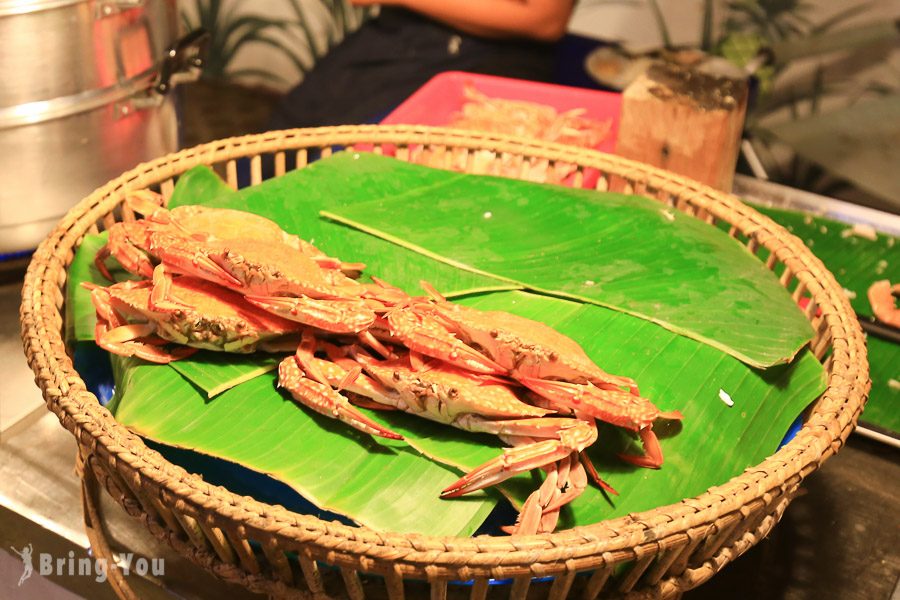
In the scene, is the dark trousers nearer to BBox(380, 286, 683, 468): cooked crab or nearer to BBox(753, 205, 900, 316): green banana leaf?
BBox(753, 205, 900, 316): green banana leaf

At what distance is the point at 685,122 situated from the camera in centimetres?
195

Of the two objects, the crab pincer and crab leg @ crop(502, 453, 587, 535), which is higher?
the crab pincer

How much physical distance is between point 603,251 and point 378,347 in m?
0.56

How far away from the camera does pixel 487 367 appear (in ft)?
4.23

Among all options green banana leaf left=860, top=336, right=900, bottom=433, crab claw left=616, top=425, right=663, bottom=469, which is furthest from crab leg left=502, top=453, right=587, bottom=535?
green banana leaf left=860, top=336, right=900, bottom=433

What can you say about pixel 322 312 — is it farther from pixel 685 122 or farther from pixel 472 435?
pixel 685 122

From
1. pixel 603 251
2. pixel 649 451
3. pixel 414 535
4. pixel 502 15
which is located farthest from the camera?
pixel 502 15

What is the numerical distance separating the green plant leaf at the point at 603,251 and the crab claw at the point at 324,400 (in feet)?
1.17

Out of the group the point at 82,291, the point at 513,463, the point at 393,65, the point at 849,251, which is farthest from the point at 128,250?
the point at 393,65

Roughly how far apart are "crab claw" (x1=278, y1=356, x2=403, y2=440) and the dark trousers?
6.15 ft

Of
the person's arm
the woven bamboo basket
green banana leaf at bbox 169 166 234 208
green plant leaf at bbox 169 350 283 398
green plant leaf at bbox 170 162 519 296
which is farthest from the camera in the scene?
the person's arm

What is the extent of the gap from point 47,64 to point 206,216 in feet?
1.94

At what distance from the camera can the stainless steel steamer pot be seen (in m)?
1.79

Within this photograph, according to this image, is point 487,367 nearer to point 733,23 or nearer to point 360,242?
point 360,242
